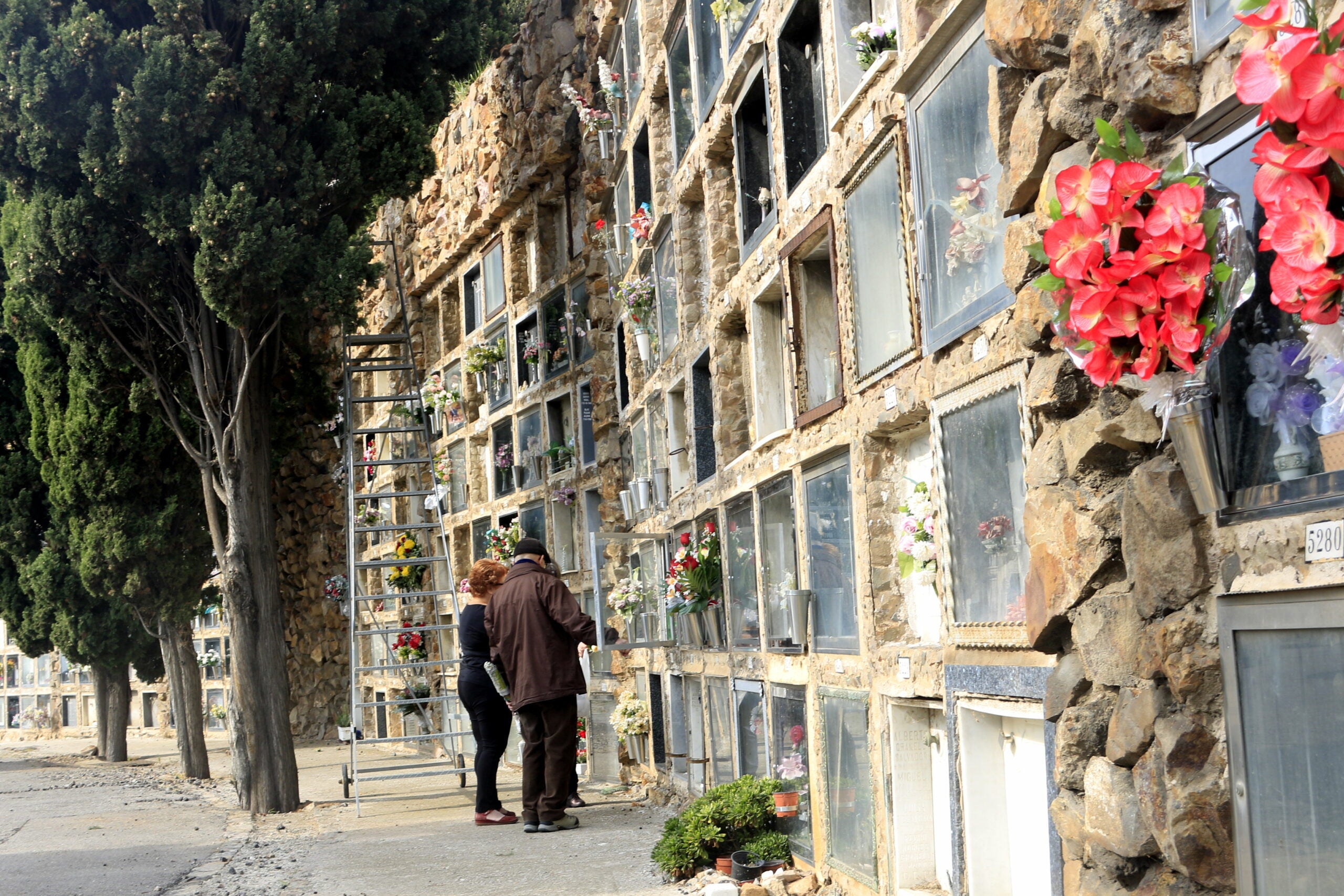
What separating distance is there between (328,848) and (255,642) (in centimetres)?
239

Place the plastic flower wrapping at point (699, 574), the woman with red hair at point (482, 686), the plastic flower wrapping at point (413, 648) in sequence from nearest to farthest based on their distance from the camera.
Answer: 1. the plastic flower wrapping at point (699, 574)
2. the woman with red hair at point (482, 686)
3. the plastic flower wrapping at point (413, 648)

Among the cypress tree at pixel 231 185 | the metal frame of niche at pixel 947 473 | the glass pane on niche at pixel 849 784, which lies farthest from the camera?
the cypress tree at pixel 231 185

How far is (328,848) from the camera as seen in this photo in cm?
672

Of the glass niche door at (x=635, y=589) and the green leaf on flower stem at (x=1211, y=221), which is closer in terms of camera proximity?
the green leaf on flower stem at (x=1211, y=221)

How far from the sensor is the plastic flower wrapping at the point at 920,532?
3.84 m

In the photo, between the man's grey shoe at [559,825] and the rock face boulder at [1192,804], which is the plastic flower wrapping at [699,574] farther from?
the rock face boulder at [1192,804]

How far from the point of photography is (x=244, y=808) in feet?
29.3

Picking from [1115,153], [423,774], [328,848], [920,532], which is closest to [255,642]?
[423,774]

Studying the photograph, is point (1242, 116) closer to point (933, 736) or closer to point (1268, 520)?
point (1268, 520)

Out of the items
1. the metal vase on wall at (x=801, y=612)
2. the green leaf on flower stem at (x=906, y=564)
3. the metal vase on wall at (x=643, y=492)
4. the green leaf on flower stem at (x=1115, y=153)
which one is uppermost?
the green leaf on flower stem at (x=1115, y=153)

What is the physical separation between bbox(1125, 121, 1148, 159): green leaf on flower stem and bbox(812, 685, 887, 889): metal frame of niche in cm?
266

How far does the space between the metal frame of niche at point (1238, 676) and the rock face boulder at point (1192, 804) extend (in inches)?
0.9

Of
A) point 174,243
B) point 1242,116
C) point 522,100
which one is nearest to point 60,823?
point 174,243

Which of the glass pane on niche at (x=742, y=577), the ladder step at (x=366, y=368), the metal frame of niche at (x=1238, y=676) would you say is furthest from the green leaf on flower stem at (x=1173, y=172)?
the ladder step at (x=366, y=368)
